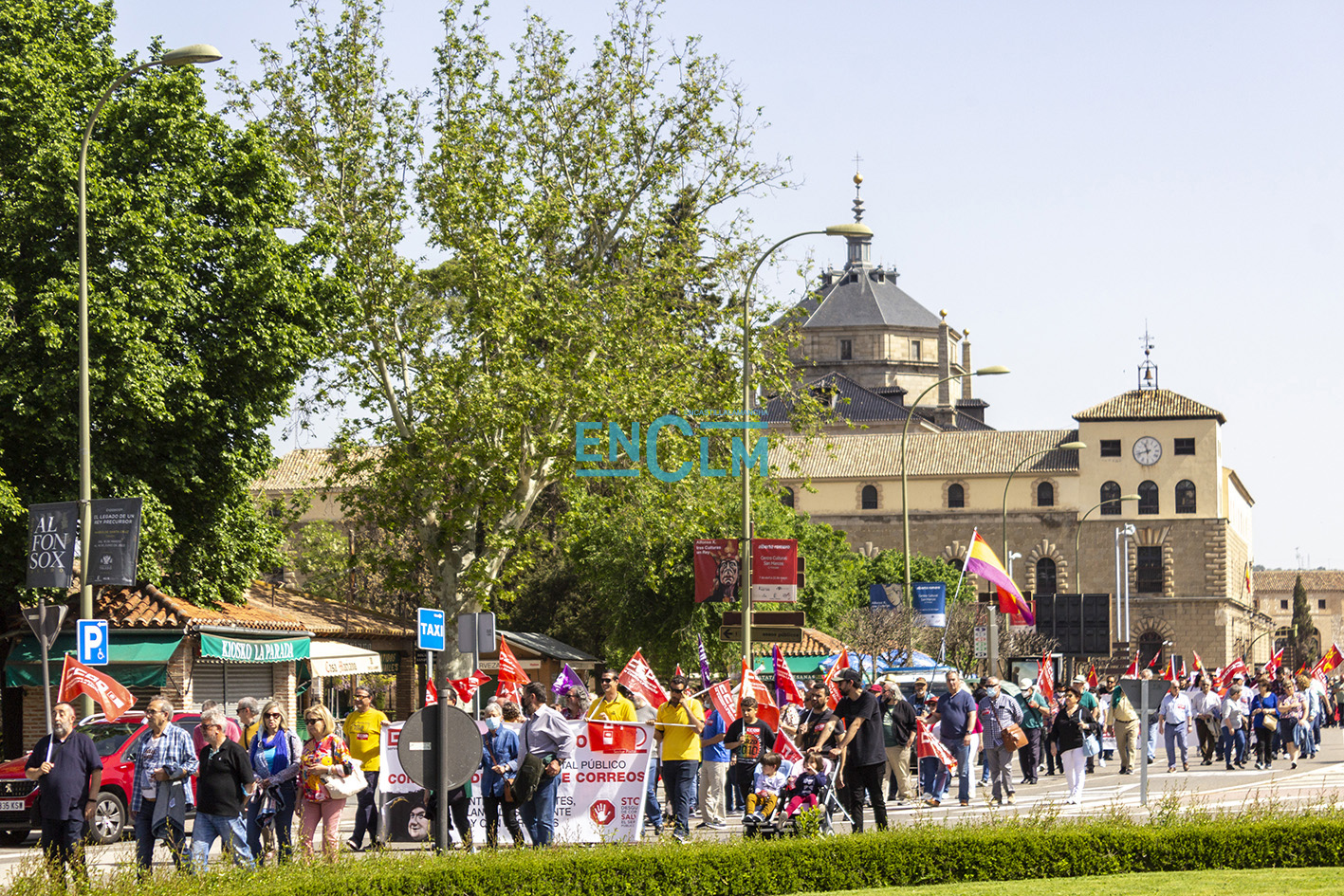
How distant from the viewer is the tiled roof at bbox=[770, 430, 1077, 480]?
97938 millimetres

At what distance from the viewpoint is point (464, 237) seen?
34750 millimetres

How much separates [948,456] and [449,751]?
290ft

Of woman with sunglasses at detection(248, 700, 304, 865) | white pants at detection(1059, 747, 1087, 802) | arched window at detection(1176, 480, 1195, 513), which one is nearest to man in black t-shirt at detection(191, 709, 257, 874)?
woman with sunglasses at detection(248, 700, 304, 865)

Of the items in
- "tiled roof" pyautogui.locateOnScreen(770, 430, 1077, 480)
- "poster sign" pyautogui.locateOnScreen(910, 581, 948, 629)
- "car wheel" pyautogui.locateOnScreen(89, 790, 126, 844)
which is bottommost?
"car wheel" pyautogui.locateOnScreen(89, 790, 126, 844)

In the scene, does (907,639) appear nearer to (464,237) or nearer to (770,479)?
(770,479)

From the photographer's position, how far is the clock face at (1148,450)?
9675cm

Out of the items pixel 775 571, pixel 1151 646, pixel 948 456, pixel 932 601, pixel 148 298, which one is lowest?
pixel 1151 646

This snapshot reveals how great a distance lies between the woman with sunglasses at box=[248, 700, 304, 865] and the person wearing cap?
43.4 feet

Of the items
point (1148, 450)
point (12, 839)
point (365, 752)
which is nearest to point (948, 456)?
point (1148, 450)

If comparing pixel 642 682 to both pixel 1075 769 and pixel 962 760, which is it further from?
pixel 1075 769

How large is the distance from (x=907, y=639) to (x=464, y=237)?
1912 cm

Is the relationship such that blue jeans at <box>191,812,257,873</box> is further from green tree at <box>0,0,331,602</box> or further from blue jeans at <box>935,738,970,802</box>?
green tree at <box>0,0,331,602</box>

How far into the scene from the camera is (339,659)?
3397 centimetres

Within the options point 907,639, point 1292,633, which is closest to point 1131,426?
point 1292,633
